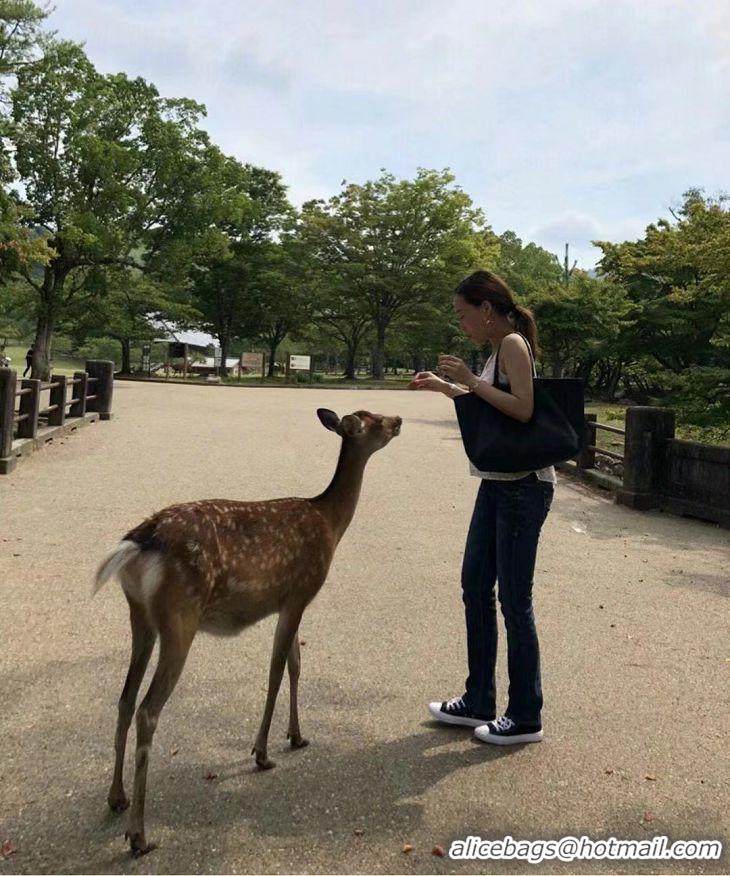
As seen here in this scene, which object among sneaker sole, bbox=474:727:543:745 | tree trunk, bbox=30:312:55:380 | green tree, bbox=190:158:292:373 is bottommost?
sneaker sole, bbox=474:727:543:745

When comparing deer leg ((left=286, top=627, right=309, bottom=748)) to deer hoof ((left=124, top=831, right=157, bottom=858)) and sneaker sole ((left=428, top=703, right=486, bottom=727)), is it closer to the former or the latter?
sneaker sole ((left=428, top=703, right=486, bottom=727))

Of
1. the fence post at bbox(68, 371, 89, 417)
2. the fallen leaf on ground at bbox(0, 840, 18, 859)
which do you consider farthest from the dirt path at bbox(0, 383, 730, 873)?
the fence post at bbox(68, 371, 89, 417)

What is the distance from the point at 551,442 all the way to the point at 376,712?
5.44 ft

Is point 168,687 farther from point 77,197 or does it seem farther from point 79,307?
point 79,307

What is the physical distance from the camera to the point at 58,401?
13000 millimetres

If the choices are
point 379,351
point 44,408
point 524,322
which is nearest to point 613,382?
point 379,351

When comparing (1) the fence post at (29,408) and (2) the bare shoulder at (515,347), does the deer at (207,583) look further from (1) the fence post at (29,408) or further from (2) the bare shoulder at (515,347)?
(1) the fence post at (29,408)

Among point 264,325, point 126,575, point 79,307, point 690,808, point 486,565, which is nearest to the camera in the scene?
point 126,575

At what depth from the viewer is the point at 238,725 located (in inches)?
136

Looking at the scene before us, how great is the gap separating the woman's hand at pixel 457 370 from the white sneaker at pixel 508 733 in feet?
5.27

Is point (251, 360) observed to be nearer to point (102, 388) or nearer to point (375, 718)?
point (102, 388)

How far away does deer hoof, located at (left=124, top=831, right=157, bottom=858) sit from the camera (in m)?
2.52

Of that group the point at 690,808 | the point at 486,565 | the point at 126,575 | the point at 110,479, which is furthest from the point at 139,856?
the point at 110,479

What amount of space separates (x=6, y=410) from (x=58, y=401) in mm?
3526
